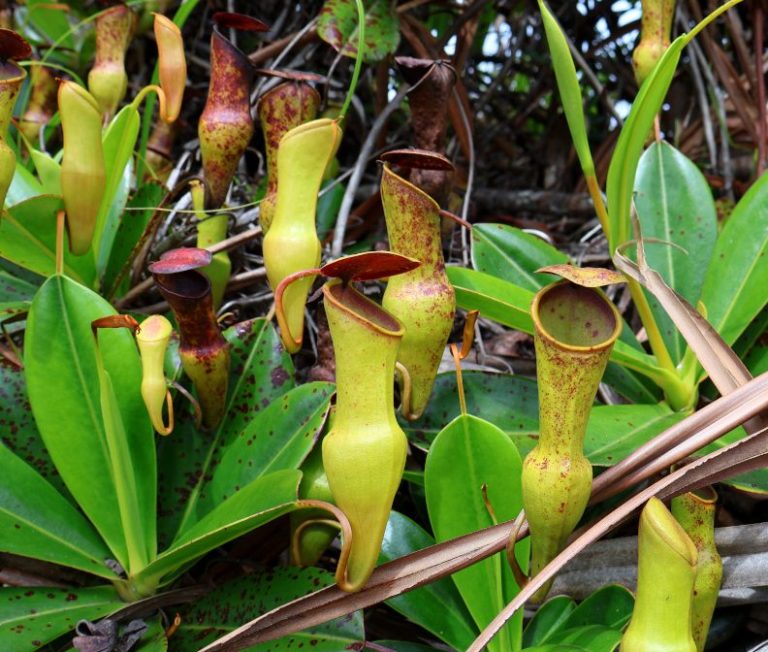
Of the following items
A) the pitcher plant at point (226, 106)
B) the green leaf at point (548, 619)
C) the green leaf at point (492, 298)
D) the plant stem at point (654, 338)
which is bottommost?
the green leaf at point (548, 619)

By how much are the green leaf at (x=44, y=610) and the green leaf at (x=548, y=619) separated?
46cm

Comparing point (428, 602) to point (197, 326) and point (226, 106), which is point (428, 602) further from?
point (226, 106)

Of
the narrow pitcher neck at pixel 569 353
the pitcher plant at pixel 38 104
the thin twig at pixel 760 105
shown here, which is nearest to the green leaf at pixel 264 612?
the narrow pitcher neck at pixel 569 353

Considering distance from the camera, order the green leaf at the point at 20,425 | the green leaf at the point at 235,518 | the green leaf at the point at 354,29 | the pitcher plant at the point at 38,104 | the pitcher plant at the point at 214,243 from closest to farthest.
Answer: the green leaf at the point at 235,518 → the green leaf at the point at 20,425 → the pitcher plant at the point at 214,243 → the green leaf at the point at 354,29 → the pitcher plant at the point at 38,104

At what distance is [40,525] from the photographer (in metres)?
0.91

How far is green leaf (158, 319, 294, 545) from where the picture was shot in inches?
38.6

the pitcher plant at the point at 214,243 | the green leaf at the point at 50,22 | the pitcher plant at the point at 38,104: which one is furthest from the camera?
the green leaf at the point at 50,22

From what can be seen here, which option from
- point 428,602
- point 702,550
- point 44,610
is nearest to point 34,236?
point 44,610

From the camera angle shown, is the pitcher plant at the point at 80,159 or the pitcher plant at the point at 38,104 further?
the pitcher plant at the point at 38,104

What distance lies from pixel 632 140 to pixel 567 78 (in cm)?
11

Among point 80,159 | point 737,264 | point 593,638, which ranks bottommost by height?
point 593,638

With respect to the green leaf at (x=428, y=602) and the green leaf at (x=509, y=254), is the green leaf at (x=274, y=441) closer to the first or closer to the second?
the green leaf at (x=428, y=602)

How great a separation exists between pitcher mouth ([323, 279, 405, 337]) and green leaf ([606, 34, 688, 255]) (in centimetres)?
39

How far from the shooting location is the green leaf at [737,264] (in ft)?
3.43
